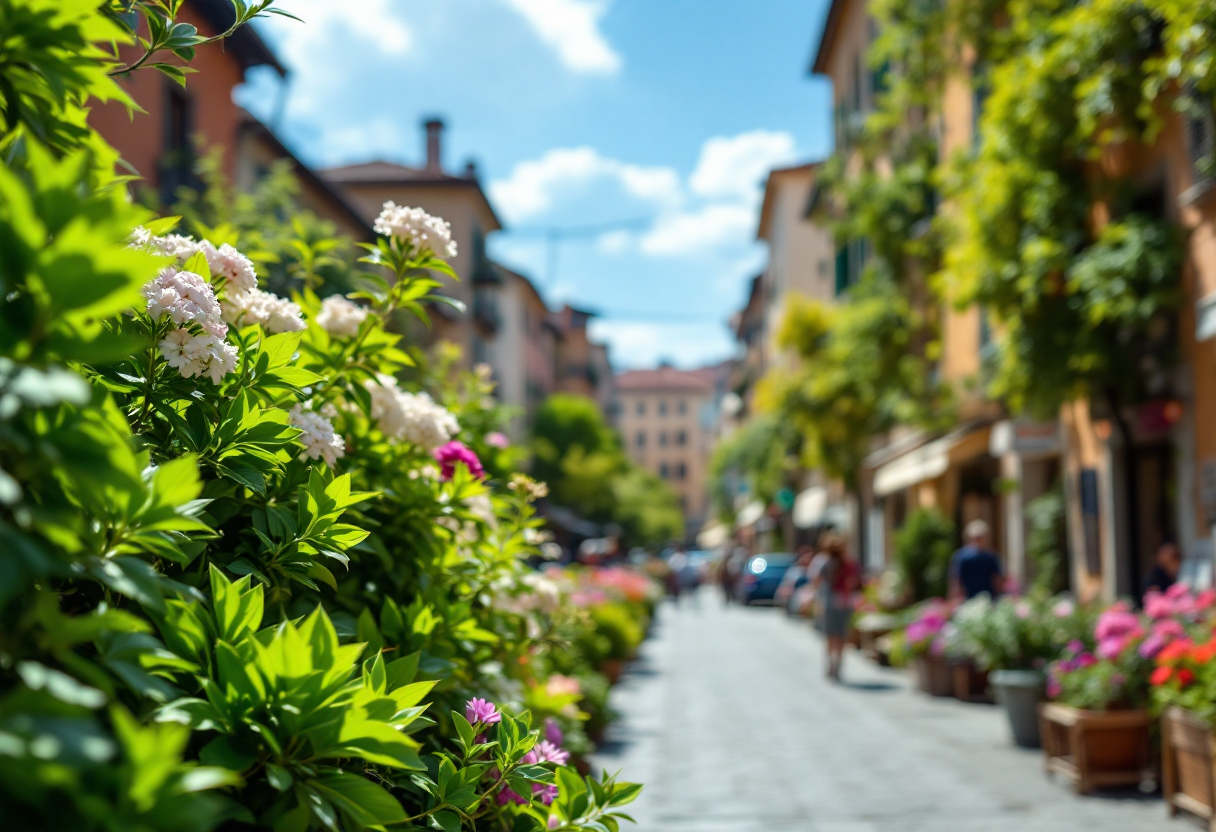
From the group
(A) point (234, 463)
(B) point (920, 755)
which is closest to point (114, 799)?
(A) point (234, 463)

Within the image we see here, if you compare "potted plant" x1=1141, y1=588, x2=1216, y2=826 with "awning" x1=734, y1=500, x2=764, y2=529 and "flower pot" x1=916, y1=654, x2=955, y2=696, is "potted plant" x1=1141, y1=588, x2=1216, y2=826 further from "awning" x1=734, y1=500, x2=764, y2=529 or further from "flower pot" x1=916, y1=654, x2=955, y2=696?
"awning" x1=734, y1=500, x2=764, y2=529

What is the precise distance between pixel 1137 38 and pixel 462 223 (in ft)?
99.2

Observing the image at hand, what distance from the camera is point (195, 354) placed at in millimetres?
1927

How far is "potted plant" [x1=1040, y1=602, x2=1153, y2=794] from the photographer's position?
23.5ft

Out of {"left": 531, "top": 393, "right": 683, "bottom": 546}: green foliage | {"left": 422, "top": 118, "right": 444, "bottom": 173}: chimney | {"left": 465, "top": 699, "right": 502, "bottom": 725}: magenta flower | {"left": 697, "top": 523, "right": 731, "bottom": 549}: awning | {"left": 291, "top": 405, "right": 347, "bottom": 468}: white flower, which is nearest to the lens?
{"left": 465, "top": 699, "right": 502, "bottom": 725}: magenta flower

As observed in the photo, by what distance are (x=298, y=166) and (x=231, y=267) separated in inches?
809

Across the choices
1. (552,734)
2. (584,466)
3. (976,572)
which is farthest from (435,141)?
(552,734)

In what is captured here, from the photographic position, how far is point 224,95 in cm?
1780

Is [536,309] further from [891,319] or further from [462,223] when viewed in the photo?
[891,319]

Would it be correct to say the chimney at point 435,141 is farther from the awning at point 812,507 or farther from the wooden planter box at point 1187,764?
the wooden planter box at point 1187,764

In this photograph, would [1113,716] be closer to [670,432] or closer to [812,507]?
[812,507]

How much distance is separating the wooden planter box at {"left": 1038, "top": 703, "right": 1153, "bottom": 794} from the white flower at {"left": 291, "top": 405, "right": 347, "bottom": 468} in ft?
20.4

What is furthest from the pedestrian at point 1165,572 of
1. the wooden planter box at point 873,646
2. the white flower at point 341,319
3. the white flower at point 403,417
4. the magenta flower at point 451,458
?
the white flower at point 341,319

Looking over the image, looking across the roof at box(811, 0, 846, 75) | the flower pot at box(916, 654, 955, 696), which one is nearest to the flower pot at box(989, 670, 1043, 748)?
the flower pot at box(916, 654, 955, 696)
